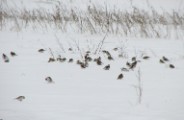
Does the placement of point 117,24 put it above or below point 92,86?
above

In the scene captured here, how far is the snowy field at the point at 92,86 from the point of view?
1651mm

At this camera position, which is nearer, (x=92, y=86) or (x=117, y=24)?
(x=92, y=86)

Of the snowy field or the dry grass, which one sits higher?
the dry grass

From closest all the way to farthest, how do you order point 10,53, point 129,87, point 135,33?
point 129,87 < point 10,53 < point 135,33

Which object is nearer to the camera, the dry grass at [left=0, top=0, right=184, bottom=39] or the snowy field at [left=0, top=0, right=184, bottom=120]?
the snowy field at [left=0, top=0, right=184, bottom=120]

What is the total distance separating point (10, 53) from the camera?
3121 millimetres

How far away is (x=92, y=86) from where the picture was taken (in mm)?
2139

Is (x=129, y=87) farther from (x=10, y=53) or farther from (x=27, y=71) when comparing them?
(x=10, y=53)

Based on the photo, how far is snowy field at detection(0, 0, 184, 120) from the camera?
165cm

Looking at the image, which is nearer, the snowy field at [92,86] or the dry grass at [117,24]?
the snowy field at [92,86]

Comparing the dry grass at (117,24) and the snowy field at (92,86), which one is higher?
the dry grass at (117,24)

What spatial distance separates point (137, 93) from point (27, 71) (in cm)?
107

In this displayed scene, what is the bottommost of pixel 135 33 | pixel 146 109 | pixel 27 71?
pixel 146 109

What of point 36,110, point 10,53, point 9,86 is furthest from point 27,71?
point 36,110
